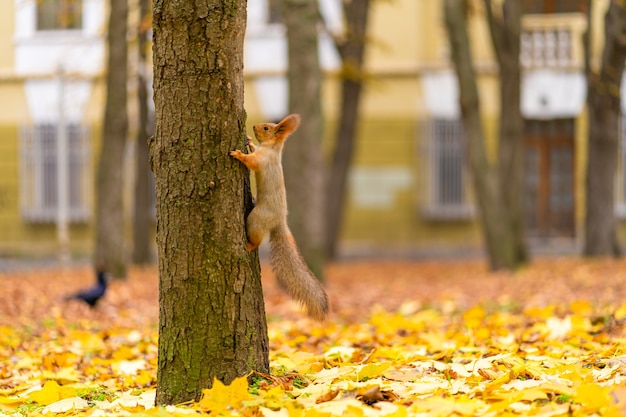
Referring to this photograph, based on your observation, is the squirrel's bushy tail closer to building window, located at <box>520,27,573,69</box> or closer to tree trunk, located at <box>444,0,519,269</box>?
tree trunk, located at <box>444,0,519,269</box>

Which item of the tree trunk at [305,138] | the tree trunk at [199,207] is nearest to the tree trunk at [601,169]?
the tree trunk at [305,138]

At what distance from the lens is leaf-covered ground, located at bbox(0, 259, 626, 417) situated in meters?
4.49

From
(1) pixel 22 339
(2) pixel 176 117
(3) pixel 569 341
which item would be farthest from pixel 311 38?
(2) pixel 176 117

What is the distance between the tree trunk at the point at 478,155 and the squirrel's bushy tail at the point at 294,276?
9751 millimetres

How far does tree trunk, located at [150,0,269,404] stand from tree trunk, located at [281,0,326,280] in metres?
7.33

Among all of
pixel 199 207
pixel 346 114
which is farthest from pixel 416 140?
pixel 199 207

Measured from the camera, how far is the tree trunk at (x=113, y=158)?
1381 cm

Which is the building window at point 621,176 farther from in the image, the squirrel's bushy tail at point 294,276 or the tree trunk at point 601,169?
the squirrel's bushy tail at point 294,276

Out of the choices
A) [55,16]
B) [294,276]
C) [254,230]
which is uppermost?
[55,16]

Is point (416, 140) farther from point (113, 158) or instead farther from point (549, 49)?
point (113, 158)

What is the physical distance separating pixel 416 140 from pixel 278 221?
72.2ft

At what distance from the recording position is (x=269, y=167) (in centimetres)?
530

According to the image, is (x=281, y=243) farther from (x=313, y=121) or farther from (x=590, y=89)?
(x=590, y=89)

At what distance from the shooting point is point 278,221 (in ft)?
17.4
